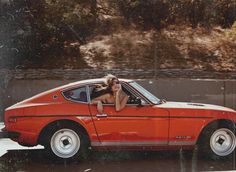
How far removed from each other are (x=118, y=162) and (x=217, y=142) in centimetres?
170

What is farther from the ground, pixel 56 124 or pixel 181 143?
pixel 56 124

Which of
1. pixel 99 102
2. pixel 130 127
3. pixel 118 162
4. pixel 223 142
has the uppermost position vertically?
pixel 99 102

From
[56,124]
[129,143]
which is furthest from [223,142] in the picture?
[56,124]

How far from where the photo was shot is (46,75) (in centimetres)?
1508

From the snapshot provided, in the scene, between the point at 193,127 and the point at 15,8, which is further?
the point at 15,8

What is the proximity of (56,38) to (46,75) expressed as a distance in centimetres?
221

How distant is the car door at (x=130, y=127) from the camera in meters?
8.09

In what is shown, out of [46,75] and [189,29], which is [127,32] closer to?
[189,29]

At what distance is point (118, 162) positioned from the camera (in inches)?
321

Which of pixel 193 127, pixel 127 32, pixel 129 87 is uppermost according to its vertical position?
pixel 127 32

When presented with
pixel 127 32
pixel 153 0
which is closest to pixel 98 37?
pixel 127 32

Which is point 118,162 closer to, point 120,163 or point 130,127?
point 120,163

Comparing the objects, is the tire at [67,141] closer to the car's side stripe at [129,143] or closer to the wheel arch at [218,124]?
the car's side stripe at [129,143]

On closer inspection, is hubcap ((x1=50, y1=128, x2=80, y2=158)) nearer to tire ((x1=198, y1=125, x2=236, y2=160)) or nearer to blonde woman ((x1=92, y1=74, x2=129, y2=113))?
blonde woman ((x1=92, y1=74, x2=129, y2=113))
